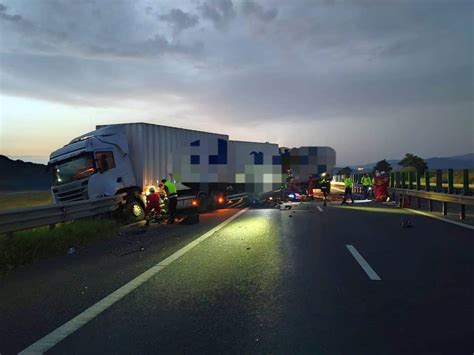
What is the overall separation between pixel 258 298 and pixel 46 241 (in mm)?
6114

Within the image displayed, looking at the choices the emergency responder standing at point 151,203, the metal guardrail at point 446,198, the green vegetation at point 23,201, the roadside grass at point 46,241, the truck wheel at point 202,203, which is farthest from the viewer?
the green vegetation at point 23,201

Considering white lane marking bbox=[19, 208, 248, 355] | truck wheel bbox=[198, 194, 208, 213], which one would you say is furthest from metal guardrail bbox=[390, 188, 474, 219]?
white lane marking bbox=[19, 208, 248, 355]

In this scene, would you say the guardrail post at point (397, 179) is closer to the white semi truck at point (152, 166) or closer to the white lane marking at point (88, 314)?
the white semi truck at point (152, 166)

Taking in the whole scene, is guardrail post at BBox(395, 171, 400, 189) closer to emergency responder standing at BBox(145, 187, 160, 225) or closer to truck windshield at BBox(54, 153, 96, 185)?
emergency responder standing at BBox(145, 187, 160, 225)

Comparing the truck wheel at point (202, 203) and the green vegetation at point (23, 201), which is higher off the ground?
the truck wheel at point (202, 203)

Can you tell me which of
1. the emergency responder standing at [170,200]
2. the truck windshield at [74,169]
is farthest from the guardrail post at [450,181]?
the truck windshield at [74,169]

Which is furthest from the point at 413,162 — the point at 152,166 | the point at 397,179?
the point at 152,166

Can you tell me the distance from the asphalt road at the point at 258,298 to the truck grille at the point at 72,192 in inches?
218

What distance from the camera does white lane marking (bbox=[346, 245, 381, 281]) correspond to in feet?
20.9

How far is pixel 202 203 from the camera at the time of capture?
18625 millimetres

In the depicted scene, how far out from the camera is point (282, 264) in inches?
285

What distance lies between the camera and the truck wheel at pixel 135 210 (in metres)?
15.3

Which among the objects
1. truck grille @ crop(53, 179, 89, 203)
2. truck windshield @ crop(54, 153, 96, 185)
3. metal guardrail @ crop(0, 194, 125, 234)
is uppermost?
truck windshield @ crop(54, 153, 96, 185)

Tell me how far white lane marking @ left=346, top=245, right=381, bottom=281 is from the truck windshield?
9.77m
